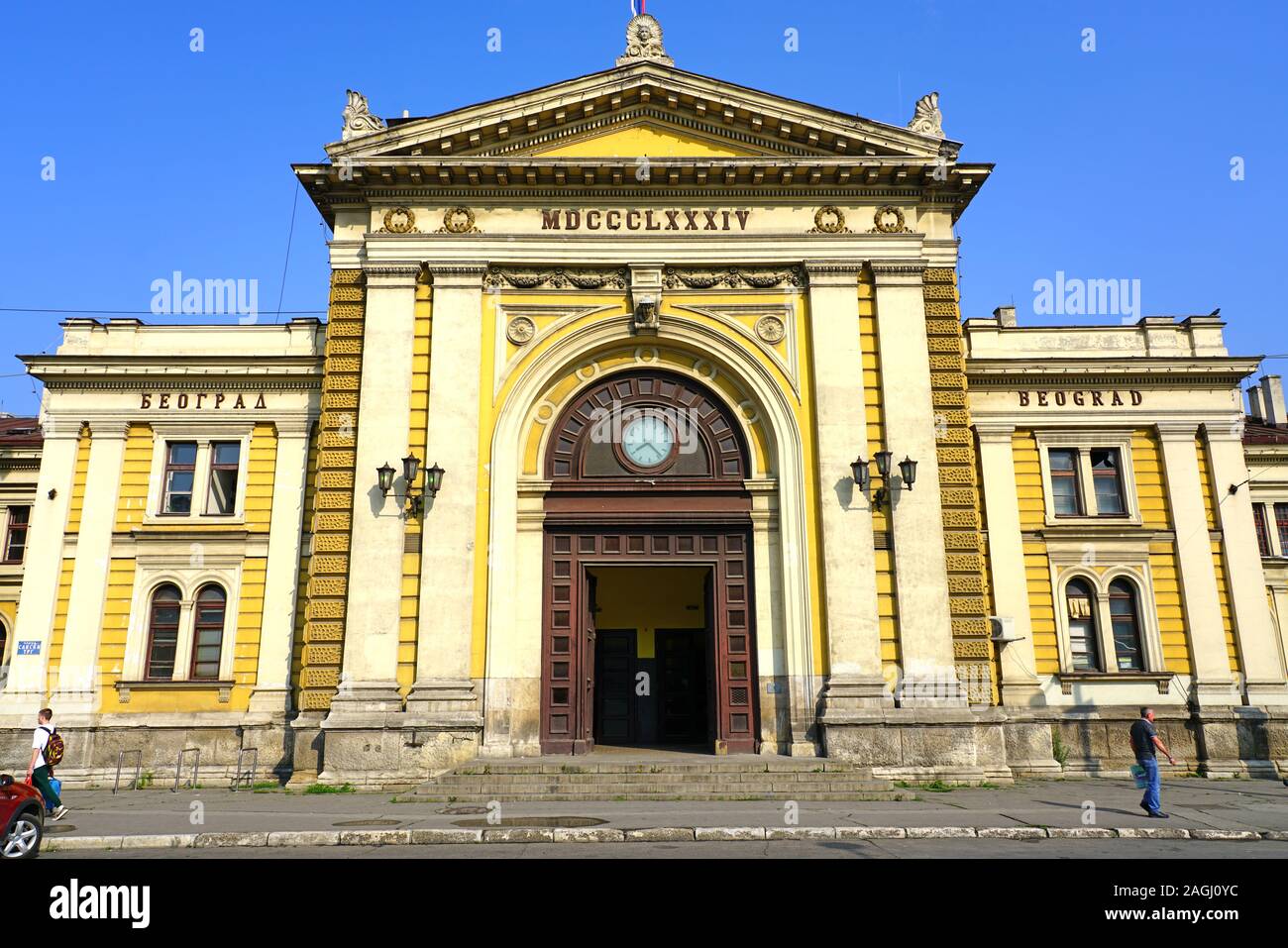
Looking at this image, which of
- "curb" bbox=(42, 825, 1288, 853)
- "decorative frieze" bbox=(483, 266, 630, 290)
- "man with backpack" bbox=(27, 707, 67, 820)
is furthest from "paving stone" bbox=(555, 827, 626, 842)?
"decorative frieze" bbox=(483, 266, 630, 290)

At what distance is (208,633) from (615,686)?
941cm

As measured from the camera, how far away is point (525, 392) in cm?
2012

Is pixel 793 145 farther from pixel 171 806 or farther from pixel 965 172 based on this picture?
pixel 171 806

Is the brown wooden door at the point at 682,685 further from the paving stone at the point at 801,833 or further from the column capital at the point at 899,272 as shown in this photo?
the paving stone at the point at 801,833

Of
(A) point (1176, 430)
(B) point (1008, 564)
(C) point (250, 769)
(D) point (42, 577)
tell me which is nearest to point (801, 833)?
(B) point (1008, 564)

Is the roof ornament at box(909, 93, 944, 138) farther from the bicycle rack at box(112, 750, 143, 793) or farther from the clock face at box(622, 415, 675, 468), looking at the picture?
the bicycle rack at box(112, 750, 143, 793)

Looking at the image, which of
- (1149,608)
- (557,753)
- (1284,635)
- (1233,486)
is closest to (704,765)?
(557,753)

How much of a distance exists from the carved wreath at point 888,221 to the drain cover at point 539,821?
1400 cm

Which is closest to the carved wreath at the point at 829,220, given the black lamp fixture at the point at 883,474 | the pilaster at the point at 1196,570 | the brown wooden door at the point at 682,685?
Result: the black lamp fixture at the point at 883,474

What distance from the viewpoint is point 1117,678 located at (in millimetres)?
20969

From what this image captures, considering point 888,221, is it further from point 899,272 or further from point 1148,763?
point 1148,763

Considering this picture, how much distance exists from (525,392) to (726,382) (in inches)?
173
